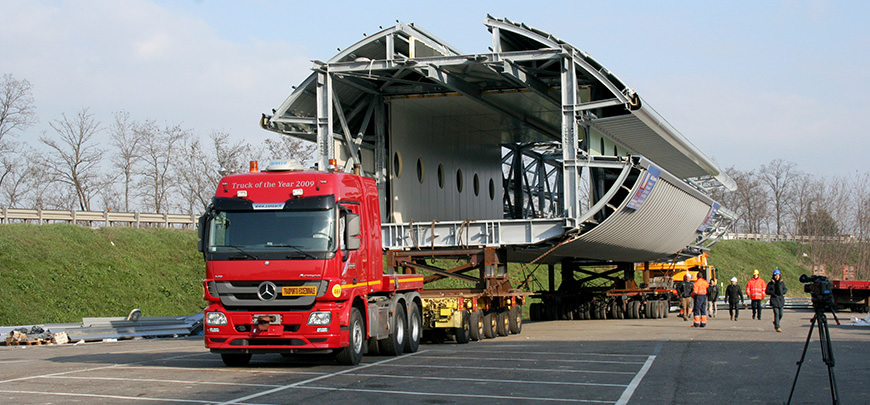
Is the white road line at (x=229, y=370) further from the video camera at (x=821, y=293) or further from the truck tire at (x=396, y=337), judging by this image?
the video camera at (x=821, y=293)

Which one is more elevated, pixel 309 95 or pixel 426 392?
pixel 309 95

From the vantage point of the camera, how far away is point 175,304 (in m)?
34.6

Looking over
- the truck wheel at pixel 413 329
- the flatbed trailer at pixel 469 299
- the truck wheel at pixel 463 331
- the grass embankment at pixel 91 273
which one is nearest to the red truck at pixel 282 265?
the truck wheel at pixel 413 329

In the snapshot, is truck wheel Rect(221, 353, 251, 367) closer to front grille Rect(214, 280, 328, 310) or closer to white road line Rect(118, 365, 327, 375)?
white road line Rect(118, 365, 327, 375)

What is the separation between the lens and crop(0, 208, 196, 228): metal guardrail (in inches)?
1500

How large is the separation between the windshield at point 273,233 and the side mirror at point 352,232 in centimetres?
22

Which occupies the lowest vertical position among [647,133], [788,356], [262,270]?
[788,356]

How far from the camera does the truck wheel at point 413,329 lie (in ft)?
56.3

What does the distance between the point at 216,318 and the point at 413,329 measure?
4887mm

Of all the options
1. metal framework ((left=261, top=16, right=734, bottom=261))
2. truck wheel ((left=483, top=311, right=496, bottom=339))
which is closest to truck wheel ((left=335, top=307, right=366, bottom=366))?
truck wheel ((left=483, top=311, right=496, bottom=339))

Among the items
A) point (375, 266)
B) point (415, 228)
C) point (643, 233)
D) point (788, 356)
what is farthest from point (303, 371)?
point (643, 233)

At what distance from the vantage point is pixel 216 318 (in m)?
13.6

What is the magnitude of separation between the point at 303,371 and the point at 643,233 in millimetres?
17783

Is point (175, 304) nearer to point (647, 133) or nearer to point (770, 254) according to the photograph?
point (647, 133)
